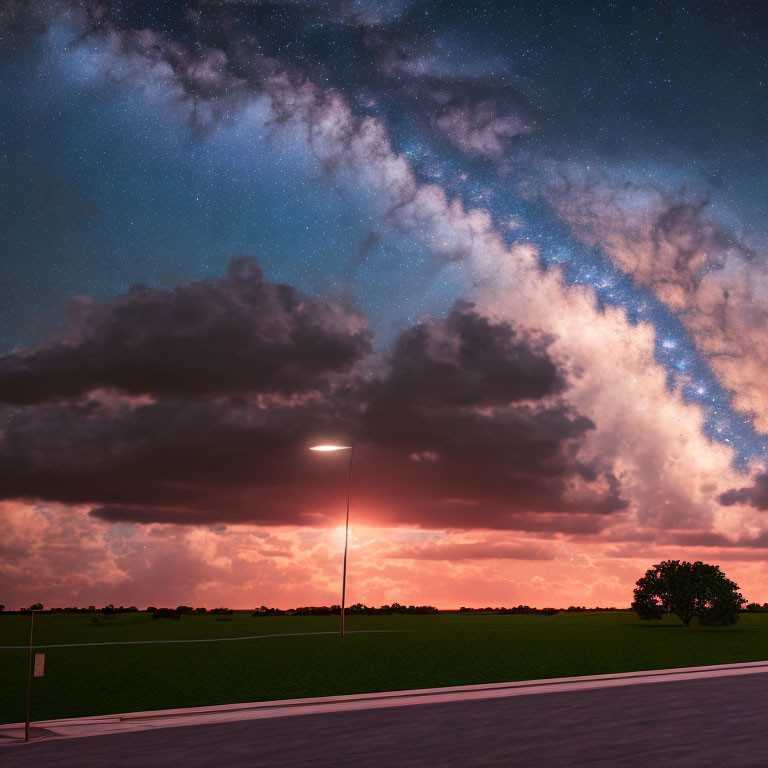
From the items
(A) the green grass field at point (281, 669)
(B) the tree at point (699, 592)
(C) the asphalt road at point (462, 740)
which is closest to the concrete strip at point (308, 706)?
(C) the asphalt road at point (462, 740)

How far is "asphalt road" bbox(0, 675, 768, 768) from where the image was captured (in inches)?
586

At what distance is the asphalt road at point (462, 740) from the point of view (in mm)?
14875

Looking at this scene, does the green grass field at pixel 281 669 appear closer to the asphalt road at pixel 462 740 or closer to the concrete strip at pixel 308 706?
the concrete strip at pixel 308 706

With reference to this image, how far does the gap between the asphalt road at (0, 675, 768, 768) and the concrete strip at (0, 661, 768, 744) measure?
0.95m

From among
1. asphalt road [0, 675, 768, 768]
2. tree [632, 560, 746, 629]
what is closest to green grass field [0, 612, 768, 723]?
asphalt road [0, 675, 768, 768]

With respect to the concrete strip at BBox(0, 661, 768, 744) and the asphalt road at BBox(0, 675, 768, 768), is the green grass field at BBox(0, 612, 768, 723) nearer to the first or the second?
the concrete strip at BBox(0, 661, 768, 744)

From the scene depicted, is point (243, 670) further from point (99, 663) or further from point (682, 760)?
point (682, 760)

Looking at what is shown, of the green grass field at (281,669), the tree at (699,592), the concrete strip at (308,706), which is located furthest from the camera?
the tree at (699,592)

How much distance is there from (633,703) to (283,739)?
10106 mm

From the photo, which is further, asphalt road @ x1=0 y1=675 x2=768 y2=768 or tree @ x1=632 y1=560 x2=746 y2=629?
tree @ x1=632 y1=560 x2=746 y2=629

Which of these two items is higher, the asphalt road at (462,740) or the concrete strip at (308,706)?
the asphalt road at (462,740)

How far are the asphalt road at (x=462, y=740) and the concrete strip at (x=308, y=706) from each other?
951 mm

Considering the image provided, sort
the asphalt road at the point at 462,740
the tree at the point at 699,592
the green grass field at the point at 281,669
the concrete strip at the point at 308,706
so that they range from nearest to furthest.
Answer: the asphalt road at the point at 462,740 < the concrete strip at the point at 308,706 < the green grass field at the point at 281,669 < the tree at the point at 699,592

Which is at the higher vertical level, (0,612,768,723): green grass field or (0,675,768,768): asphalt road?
(0,675,768,768): asphalt road
